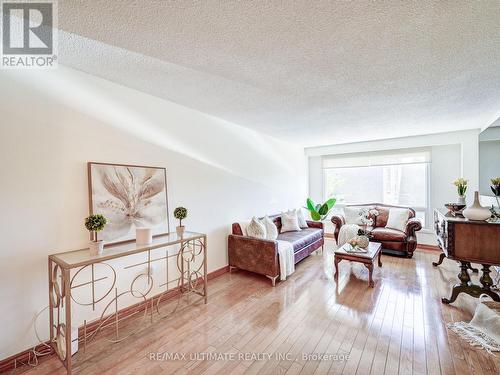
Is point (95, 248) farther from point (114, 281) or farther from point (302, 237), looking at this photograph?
point (302, 237)

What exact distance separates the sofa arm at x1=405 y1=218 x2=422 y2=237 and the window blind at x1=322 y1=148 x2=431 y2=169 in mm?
1604

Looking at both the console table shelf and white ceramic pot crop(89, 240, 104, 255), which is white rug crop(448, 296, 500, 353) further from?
white ceramic pot crop(89, 240, 104, 255)

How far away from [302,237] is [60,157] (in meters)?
3.54

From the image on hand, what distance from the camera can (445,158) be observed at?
Answer: 4.80m

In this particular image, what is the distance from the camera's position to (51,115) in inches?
75.4

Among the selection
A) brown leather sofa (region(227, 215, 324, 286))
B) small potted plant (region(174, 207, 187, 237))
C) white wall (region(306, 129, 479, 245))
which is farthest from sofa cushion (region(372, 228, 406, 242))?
small potted plant (region(174, 207, 187, 237))

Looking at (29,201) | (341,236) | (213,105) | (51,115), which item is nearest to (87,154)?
(51,115)

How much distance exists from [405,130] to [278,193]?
9.54 feet

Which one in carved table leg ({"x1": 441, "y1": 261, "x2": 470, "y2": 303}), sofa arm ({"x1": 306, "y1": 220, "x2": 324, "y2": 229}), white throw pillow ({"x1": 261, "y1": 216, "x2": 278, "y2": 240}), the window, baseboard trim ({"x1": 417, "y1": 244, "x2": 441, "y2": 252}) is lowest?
baseboard trim ({"x1": 417, "y1": 244, "x2": 441, "y2": 252})

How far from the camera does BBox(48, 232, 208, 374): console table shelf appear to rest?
171cm

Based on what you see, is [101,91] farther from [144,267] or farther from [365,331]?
[365,331]

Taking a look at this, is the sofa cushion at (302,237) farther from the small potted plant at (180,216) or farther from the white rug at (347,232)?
the small potted plant at (180,216)

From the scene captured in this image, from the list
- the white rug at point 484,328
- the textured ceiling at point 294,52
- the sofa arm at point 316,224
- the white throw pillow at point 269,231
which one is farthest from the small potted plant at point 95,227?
the sofa arm at point 316,224

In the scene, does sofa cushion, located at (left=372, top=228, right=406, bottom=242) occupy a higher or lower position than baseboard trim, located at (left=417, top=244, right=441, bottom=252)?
higher
